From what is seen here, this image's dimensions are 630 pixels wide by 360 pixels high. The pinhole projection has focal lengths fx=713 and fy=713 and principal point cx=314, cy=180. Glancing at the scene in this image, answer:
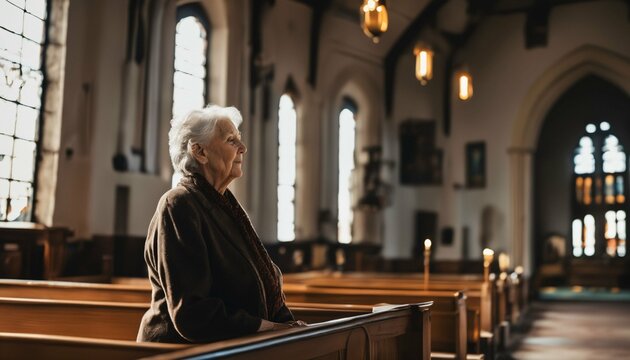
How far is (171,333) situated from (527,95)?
14.6m

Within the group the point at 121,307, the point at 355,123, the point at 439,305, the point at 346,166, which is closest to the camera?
the point at 121,307

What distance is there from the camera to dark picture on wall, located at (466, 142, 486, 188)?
16.0 meters

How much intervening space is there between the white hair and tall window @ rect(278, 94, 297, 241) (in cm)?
1011

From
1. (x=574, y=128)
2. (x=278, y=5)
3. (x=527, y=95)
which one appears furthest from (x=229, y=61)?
(x=574, y=128)

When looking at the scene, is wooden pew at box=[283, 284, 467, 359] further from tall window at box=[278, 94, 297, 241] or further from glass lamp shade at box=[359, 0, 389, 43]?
tall window at box=[278, 94, 297, 241]

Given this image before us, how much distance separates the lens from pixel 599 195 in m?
19.9

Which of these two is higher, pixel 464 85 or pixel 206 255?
pixel 464 85

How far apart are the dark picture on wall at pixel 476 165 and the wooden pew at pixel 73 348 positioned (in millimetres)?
14536

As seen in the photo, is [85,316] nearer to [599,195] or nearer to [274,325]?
[274,325]

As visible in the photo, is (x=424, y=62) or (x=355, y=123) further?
(x=355, y=123)

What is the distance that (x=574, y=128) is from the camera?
20.3m

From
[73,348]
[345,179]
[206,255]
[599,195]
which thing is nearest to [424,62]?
[345,179]

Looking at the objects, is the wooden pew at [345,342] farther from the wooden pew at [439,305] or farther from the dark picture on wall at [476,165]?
the dark picture on wall at [476,165]

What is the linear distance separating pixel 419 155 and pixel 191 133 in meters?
13.7
